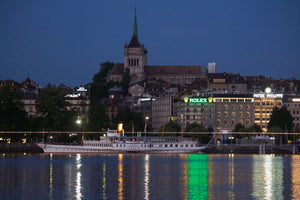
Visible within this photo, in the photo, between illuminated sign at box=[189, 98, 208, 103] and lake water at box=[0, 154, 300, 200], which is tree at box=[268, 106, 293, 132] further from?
lake water at box=[0, 154, 300, 200]

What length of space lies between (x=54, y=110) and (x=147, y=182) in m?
84.2

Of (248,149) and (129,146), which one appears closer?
(129,146)

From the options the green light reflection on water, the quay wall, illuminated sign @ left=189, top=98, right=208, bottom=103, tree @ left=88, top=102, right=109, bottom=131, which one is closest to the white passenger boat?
the quay wall

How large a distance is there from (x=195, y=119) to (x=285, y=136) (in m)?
26.7

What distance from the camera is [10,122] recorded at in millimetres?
149125

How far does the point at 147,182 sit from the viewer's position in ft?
251

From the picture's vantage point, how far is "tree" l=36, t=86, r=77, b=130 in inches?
6137

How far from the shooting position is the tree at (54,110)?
155875mm

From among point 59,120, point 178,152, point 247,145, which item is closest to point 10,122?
point 59,120


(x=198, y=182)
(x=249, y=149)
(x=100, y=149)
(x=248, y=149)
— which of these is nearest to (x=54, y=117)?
(x=100, y=149)

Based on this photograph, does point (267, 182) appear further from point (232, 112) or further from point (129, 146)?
point (232, 112)

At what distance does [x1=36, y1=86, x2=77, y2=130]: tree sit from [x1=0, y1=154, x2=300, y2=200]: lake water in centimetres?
5228

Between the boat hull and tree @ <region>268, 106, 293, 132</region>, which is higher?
tree @ <region>268, 106, 293, 132</region>

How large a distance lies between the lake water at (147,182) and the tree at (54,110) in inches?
2058
